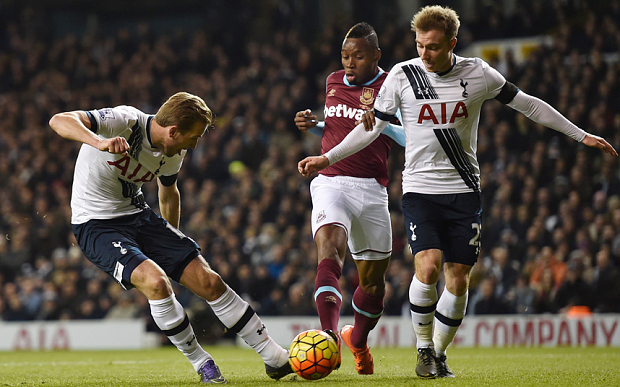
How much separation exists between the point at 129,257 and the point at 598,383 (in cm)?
311

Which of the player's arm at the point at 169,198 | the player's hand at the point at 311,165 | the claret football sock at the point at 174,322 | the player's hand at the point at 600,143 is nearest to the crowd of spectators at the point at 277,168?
the player's hand at the point at 600,143

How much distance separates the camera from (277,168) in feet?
51.4

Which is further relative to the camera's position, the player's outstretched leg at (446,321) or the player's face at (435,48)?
the player's outstretched leg at (446,321)

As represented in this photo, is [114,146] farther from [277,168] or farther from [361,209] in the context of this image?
[277,168]

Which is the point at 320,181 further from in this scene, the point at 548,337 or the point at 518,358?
the point at 548,337

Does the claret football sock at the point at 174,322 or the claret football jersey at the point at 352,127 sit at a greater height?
the claret football jersey at the point at 352,127

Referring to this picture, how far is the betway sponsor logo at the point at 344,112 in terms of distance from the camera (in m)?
6.40

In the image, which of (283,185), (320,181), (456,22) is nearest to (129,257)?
(320,181)

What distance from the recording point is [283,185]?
15320 millimetres

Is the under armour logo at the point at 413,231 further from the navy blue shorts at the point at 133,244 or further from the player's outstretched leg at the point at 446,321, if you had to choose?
the navy blue shorts at the point at 133,244

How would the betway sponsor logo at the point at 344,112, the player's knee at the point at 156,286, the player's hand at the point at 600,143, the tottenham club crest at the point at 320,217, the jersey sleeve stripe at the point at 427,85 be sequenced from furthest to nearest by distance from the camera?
1. the betway sponsor logo at the point at 344,112
2. the tottenham club crest at the point at 320,217
3. the jersey sleeve stripe at the point at 427,85
4. the player's hand at the point at 600,143
5. the player's knee at the point at 156,286

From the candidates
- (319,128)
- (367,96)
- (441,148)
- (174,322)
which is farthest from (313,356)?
(367,96)

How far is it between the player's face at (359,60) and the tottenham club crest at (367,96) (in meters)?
0.11

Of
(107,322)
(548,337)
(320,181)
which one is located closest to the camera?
(320,181)
